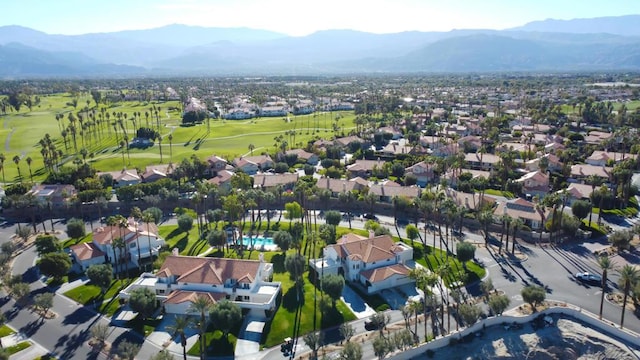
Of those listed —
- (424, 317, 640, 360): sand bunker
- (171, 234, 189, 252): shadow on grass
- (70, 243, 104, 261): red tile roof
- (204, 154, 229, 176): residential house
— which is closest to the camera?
(424, 317, 640, 360): sand bunker

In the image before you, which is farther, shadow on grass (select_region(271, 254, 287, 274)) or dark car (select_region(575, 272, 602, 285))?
shadow on grass (select_region(271, 254, 287, 274))

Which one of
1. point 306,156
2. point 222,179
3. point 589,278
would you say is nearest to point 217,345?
point 589,278

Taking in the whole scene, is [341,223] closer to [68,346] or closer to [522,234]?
[522,234]

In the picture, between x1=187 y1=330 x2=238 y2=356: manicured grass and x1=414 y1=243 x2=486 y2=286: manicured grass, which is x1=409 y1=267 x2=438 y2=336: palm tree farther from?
x1=187 y1=330 x2=238 y2=356: manicured grass

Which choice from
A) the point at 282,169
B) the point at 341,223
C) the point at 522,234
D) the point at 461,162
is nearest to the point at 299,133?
the point at 282,169

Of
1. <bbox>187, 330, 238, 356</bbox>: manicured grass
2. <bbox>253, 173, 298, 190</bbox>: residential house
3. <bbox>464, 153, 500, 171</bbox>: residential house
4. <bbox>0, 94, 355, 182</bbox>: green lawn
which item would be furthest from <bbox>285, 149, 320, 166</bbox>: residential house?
<bbox>187, 330, 238, 356</bbox>: manicured grass

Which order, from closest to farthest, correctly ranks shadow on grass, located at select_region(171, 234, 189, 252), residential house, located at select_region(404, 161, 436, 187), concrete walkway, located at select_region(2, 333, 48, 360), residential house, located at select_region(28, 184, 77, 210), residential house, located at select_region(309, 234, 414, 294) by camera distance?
concrete walkway, located at select_region(2, 333, 48, 360) → residential house, located at select_region(309, 234, 414, 294) → shadow on grass, located at select_region(171, 234, 189, 252) → residential house, located at select_region(28, 184, 77, 210) → residential house, located at select_region(404, 161, 436, 187)
